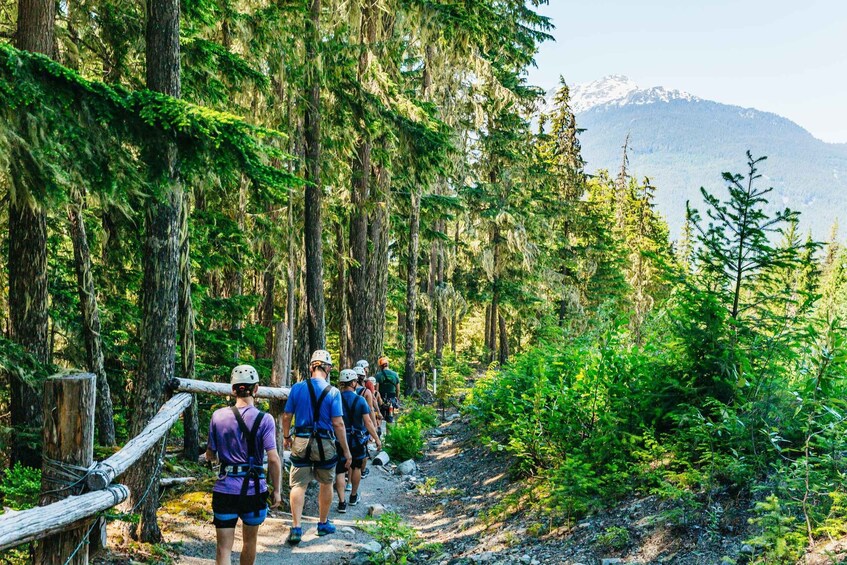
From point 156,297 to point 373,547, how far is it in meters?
3.90

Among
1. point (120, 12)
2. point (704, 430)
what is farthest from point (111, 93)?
point (704, 430)

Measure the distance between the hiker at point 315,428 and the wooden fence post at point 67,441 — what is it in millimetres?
3866

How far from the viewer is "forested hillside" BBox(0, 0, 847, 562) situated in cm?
563

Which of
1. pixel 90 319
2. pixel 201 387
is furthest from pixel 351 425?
pixel 90 319

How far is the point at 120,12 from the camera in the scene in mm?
9477

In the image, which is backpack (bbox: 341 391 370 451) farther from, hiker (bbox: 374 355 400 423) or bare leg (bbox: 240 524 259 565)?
hiker (bbox: 374 355 400 423)

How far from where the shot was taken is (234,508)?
566 centimetres

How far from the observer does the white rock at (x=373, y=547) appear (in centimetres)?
751

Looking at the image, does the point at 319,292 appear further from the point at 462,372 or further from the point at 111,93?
the point at 462,372

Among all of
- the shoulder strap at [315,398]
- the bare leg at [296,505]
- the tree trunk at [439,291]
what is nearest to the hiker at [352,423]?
the bare leg at [296,505]

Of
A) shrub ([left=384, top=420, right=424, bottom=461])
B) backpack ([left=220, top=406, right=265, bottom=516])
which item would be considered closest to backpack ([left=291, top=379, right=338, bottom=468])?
backpack ([left=220, top=406, right=265, bottom=516])

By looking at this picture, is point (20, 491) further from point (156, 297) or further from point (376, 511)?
point (376, 511)

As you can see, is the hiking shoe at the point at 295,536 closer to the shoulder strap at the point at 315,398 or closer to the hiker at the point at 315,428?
the hiker at the point at 315,428

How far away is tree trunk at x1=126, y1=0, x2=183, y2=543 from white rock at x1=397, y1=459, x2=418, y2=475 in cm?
663
